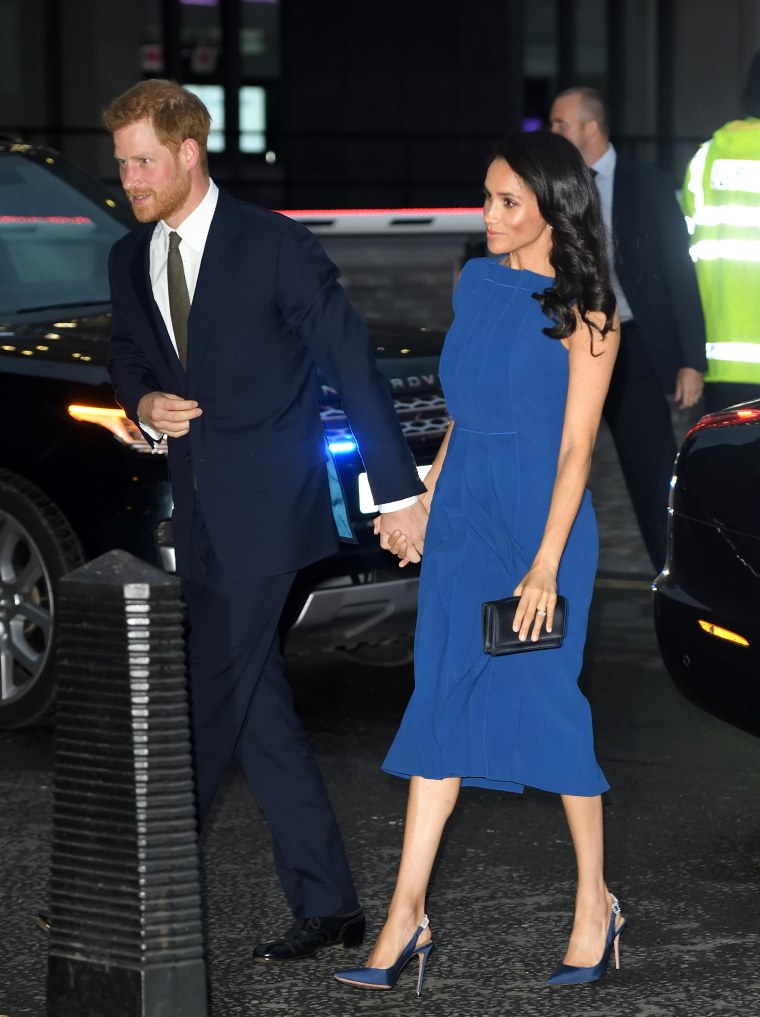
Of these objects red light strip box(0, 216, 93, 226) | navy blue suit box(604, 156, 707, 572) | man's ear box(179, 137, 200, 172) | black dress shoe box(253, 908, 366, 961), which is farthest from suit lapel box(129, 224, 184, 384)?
navy blue suit box(604, 156, 707, 572)

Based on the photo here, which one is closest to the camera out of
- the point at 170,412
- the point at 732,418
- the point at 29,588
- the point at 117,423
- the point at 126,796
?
the point at 126,796

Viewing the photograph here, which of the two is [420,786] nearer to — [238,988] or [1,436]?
[238,988]

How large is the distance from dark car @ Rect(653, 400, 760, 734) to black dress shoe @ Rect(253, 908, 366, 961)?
112 cm

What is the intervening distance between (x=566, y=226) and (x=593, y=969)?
5.08 feet

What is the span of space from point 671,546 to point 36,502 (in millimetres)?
2069

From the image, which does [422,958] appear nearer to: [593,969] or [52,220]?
[593,969]

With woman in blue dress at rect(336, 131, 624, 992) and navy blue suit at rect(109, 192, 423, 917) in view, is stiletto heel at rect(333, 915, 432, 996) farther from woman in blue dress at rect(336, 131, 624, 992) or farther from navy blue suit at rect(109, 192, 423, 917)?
navy blue suit at rect(109, 192, 423, 917)

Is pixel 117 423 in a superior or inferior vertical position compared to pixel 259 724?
superior

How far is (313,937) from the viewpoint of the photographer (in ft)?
14.7

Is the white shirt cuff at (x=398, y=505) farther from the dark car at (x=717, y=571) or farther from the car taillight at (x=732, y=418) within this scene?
the car taillight at (x=732, y=418)

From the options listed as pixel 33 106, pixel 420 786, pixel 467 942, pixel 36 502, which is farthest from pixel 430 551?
pixel 33 106

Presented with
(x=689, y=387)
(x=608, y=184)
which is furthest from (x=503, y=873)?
(x=608, y=184)

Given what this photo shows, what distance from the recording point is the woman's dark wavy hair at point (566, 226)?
4.19 metres

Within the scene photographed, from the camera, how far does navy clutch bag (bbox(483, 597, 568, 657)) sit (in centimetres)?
413
